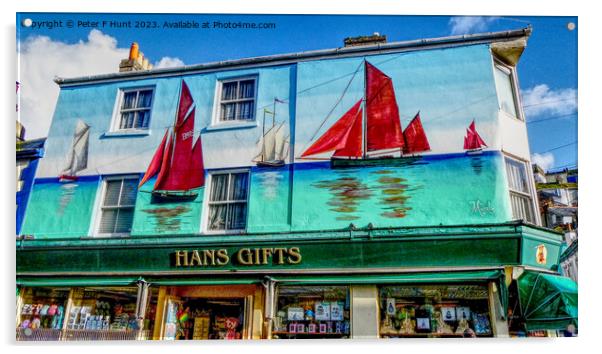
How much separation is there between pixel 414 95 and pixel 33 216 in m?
7.39

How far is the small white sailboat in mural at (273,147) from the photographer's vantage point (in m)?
9.58

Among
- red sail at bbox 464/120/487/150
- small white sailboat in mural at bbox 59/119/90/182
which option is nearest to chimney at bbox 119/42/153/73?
small white sailboat in mural at bbox 59/119/90/182

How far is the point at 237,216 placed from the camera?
9586mm

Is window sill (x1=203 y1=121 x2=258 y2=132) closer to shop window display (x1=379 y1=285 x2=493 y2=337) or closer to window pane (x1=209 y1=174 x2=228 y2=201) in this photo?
window pane (x1=209 y1=174 x2=228 y2=201)

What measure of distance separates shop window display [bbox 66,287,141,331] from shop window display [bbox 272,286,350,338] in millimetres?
2537

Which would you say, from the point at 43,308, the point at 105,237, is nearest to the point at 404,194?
the point at 105,237

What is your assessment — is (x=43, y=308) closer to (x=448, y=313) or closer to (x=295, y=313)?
(x=295, y=313)

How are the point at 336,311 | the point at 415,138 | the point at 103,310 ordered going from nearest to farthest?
the point at 336,311, the point at 415,138, the point at 103,310

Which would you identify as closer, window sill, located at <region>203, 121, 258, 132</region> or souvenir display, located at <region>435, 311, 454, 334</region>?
souvenir display, located at <region>435, 311, 454, 334</region>

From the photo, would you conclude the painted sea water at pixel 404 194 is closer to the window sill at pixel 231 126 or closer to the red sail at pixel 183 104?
the window sill at pixel 231 126

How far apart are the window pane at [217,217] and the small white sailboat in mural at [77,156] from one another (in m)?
2.72

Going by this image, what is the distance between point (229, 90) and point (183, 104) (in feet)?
3.05

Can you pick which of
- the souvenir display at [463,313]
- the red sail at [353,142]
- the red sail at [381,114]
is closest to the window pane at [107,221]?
the red sail at [353,142]

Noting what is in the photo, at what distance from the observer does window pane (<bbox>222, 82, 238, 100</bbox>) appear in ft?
33.9
